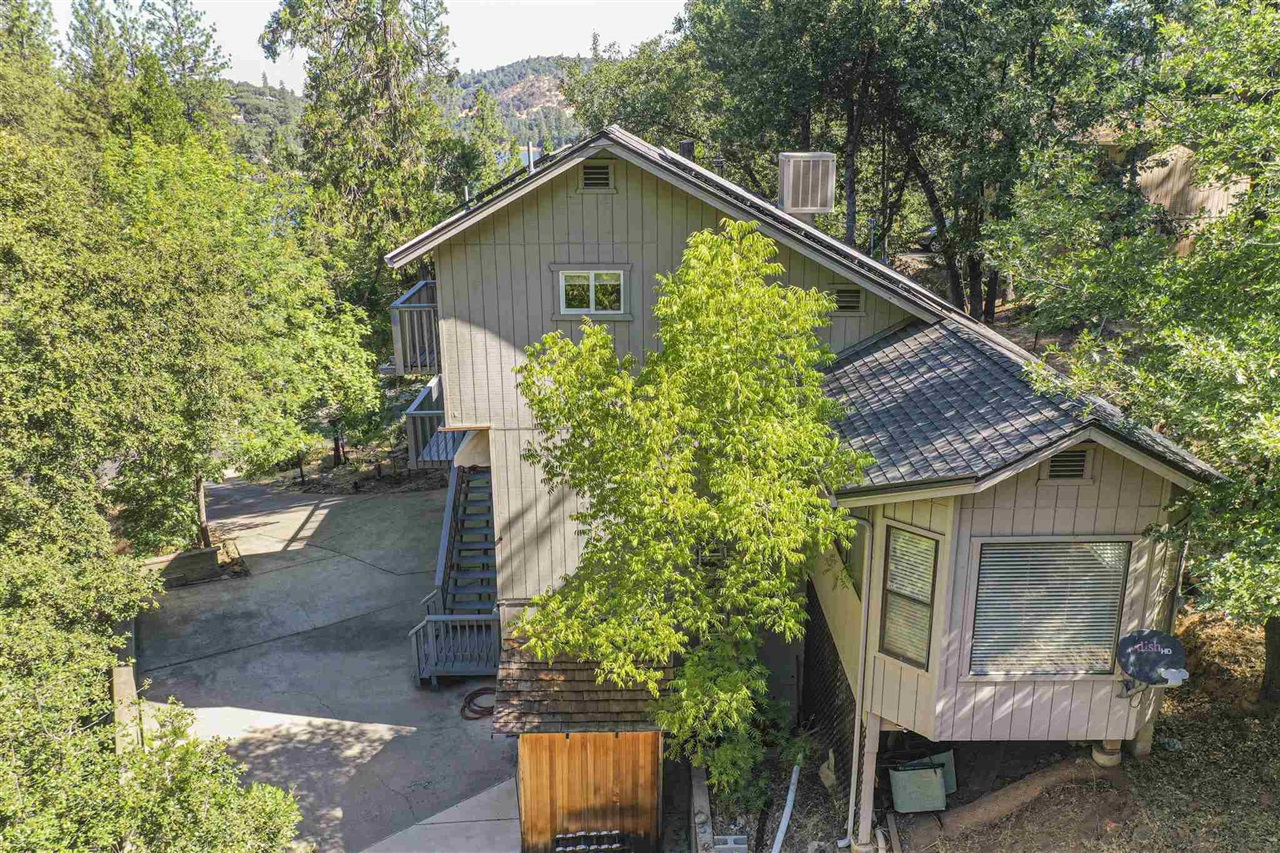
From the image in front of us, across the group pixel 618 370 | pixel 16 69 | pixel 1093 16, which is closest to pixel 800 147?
pixel 1093 16

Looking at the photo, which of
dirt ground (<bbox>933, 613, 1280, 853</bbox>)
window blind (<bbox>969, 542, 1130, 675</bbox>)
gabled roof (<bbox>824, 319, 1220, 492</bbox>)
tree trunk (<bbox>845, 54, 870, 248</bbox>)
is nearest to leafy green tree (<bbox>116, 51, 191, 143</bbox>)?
tree trunk (<bbox>845, 54, 870, 248</bbox>)

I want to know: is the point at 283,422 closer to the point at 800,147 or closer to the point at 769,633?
the point at 769,633

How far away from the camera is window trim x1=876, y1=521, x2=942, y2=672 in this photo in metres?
9.20

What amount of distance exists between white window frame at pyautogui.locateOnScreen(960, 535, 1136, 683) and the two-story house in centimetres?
2

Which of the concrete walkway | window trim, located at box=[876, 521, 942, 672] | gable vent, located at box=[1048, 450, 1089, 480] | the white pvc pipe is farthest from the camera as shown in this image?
the concrete walkway

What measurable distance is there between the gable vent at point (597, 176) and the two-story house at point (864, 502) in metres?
0.05

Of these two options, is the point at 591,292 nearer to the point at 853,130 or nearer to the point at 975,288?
the point at 975,288

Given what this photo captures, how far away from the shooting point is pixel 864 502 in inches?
368

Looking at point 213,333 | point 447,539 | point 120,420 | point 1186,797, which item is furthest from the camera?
point 447,539

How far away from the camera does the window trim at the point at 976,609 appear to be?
29.3 ft

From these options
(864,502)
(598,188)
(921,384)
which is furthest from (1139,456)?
(598,188)

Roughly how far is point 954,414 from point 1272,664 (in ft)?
16.7

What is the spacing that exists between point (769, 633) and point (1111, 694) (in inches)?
217

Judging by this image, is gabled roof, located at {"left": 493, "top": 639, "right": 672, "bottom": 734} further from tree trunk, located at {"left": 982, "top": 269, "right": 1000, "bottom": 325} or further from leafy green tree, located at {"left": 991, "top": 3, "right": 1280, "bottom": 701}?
tree trunk, located at {"left": 982, "top": 269, "right": 1000, "bottom": 325}
